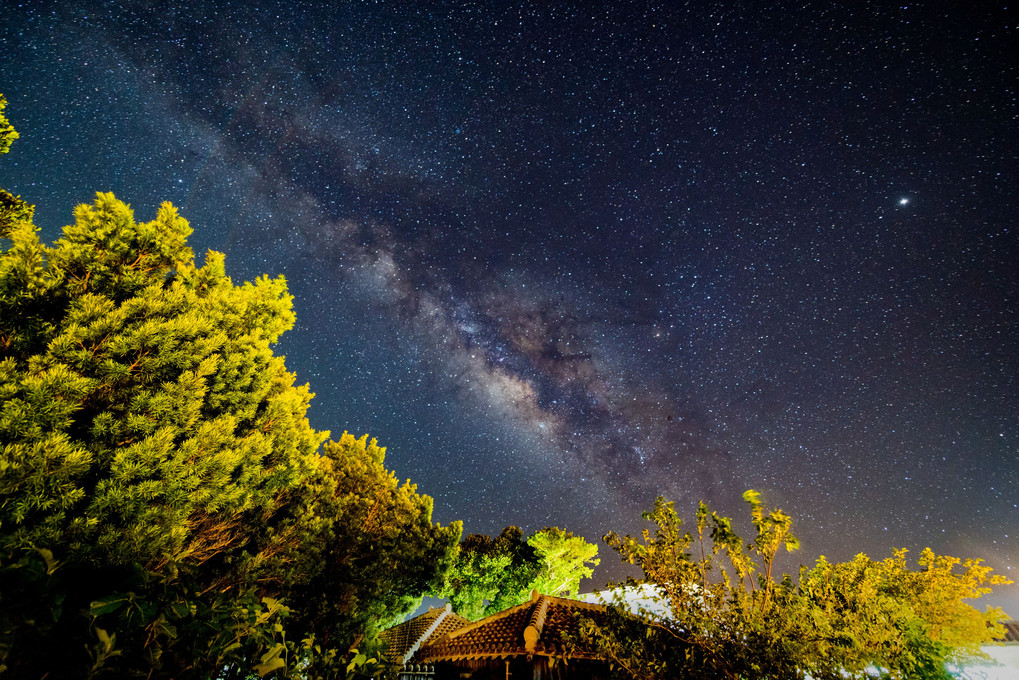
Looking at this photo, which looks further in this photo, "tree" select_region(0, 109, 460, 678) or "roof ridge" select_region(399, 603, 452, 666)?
"roof ridge" select_region(399, 603, 452, 666)

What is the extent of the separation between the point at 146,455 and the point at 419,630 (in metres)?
28.3

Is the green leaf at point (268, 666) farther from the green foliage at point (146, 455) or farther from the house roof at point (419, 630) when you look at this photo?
the house roof at point (419, 630)

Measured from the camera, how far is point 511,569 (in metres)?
24.5

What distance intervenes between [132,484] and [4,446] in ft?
4.13

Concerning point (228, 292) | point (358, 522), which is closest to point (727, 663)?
point (228, 292)

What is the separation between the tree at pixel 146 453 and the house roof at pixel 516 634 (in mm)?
5933

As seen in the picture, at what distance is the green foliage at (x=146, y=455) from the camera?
2.18 metres

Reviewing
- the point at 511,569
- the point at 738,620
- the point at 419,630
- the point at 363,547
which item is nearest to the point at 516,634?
the point at 363,547

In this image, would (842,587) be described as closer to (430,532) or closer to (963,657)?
(963,657)

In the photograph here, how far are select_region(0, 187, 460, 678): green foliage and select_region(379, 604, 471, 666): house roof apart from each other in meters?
19.0

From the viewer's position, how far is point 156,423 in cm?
533

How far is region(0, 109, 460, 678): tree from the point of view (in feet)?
7.18

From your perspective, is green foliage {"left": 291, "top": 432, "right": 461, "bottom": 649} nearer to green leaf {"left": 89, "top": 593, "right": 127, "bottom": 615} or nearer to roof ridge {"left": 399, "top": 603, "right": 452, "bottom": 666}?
green leaf {"left": 89, "top": 593, "right": 127, "bottom": 615}

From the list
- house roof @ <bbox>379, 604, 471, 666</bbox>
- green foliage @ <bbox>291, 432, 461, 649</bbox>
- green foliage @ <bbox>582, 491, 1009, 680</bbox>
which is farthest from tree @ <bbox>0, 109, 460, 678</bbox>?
house roof @ <bbox>379, 604, 471, 666</bbox>
